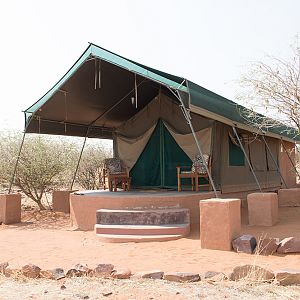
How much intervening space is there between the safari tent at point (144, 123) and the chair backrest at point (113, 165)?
428 millimetres

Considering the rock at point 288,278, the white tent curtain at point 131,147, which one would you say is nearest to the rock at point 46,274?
the rock at point 288,278

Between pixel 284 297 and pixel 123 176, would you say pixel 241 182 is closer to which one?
pixel 123 176

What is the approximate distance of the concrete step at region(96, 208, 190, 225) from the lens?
6418 millimetres

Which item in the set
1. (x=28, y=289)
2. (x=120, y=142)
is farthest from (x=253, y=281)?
(x=120, y=142)

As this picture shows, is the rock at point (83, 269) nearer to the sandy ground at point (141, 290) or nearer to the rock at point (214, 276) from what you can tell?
the sandy ground at point (141, 290)

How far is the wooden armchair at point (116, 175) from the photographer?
888 centimetres

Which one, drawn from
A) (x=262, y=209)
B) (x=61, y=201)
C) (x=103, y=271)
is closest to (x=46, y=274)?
(x=103, y=271)

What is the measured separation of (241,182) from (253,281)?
621 centimetres

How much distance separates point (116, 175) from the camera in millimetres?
8844

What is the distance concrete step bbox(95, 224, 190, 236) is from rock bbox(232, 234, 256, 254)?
3.96ft

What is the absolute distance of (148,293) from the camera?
3.43 metres

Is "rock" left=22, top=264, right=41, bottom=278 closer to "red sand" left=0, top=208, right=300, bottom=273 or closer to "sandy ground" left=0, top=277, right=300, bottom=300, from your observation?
"sandy ground" left=0, top=277, right=300, bottom=300

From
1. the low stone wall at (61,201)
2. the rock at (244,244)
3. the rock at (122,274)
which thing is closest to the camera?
the rock at (122,274)

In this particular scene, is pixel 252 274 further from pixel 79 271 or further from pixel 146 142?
pixel 146 142
